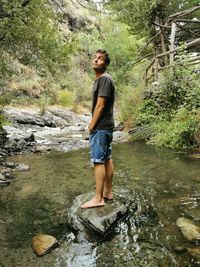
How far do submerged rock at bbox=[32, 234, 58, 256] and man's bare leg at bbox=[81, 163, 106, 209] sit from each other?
67 centimetres

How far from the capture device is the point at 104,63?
14.0 feet

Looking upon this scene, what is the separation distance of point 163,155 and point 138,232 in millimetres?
4721

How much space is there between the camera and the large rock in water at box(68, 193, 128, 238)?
155 inches

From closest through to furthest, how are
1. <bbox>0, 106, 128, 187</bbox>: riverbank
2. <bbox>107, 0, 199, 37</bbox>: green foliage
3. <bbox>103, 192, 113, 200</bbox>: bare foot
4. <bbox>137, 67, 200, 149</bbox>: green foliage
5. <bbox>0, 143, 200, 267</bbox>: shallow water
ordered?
<bbox>0, 143, 200, 267</bbox>: shallow water < <bbox>103, 192, 113, 200</bbox>: bare foot < <bbox>137, 67, 200, 149</bbox>: green foliage < <bbox>0, 106, 128, 187</bbox>: riverbank < <bbox>107, 0, 199, 37</bbox>: green foliage

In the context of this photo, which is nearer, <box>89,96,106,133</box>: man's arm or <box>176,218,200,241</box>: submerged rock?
<box>176,218,200,241</box>: submerged rock

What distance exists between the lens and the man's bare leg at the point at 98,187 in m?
4.23

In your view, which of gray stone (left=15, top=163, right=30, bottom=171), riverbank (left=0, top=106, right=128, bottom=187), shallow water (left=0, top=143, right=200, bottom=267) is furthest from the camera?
riverbank (left=0, top=106, right=128, bottom=187)

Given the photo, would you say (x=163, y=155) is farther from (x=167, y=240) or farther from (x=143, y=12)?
(x=143, y=12)

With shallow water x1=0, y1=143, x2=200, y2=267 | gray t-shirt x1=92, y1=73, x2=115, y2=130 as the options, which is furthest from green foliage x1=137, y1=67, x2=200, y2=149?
gray t-shirt x1=92, y1=73, x2=115, y2=130

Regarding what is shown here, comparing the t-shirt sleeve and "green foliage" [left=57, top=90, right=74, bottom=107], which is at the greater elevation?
the t-shirt sleeve

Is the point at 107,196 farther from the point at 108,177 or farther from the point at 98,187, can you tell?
the point at 98,187

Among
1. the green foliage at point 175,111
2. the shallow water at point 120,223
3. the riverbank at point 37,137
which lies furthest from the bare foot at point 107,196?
the green foliage at point 175,111

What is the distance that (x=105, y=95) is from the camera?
160 inches

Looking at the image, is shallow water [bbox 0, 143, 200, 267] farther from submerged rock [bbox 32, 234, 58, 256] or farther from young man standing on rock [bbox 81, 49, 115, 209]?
young man standing on rock [bbox 81, 49, 115, 209]
